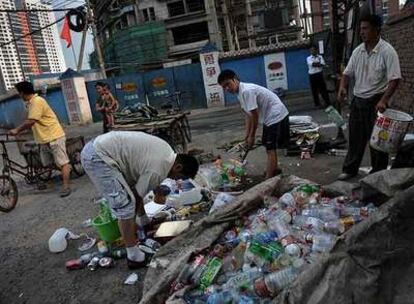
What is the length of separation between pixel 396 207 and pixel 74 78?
18.7m

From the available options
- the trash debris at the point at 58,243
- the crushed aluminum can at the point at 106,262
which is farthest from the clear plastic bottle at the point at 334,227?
the trash debris at the point at 58,243

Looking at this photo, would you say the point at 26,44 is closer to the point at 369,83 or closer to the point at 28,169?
the point at 28,169

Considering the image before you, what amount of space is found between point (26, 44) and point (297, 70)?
19.9 metres

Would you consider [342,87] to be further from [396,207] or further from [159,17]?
[159,17]

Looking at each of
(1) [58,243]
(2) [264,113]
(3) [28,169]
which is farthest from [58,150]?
(2) [264,113]

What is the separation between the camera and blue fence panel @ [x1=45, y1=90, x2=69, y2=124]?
66.3ft

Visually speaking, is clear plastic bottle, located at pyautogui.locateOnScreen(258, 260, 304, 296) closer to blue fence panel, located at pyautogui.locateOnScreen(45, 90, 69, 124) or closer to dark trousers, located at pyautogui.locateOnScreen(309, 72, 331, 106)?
dark trousers, located at pyautogui.locateOnScreen(309, 72, 331, 106)

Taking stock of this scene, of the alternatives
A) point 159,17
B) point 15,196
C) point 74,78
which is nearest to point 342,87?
point 15,196

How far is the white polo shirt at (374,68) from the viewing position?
4477 millimetres

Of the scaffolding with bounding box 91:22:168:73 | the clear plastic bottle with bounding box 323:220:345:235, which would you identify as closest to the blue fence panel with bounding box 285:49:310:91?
the clear plastic bottle with bounding box 323:220:345:235

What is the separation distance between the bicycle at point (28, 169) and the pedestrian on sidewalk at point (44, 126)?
0.52m

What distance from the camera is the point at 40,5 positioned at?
822 inches

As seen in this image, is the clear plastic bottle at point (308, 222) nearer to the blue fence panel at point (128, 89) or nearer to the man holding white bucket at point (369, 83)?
the man holding white bucket at point (369, 83)

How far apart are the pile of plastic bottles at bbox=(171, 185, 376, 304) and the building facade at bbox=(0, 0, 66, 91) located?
60.3 feet
